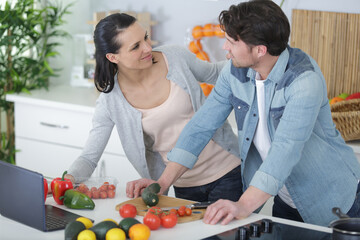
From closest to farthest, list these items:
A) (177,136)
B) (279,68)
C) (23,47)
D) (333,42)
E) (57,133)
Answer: (279,68)
(177,136)
(333,42)
(57,133)
(23,47)

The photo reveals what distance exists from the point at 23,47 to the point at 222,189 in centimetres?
217

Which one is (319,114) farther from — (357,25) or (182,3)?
(182,3)

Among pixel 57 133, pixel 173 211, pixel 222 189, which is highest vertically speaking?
pixel 173 211

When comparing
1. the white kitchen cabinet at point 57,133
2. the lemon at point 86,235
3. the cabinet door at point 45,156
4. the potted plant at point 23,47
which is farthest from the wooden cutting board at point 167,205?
the potted plant at point 23,47

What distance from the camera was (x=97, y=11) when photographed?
4.16 metres

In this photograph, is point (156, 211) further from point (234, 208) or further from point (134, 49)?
point (134, 49)

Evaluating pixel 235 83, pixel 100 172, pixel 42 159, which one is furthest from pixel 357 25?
pixel 42 159

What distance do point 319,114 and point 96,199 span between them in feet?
2.61

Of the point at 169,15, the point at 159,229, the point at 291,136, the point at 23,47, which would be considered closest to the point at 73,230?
the point at 159,229

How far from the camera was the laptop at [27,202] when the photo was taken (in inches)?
68.3

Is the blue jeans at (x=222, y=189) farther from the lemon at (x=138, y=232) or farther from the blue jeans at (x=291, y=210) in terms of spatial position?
the lemon at (x=138, y=232)

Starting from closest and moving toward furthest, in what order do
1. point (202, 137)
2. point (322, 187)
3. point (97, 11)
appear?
point (322, 187) → point (202, 137) → point (97, 11)

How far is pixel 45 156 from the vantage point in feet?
12.7

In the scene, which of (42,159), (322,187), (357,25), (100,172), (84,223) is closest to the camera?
(84,223)
